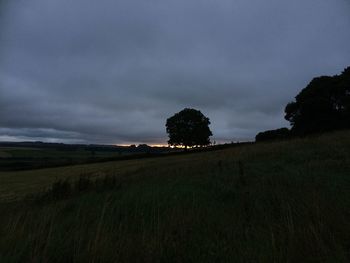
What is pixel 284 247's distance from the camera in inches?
156

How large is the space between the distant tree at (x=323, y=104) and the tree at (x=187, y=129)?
90.1 feet

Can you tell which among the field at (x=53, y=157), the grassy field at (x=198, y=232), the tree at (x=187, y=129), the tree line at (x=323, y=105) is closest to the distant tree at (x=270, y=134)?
the tree line at (x=323, y=105)

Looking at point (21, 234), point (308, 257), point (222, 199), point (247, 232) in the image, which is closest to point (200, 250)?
point (247, 232)

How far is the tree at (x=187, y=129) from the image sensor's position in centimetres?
7581

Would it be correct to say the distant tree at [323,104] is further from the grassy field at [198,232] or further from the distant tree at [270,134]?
the grassy field at [198,232]

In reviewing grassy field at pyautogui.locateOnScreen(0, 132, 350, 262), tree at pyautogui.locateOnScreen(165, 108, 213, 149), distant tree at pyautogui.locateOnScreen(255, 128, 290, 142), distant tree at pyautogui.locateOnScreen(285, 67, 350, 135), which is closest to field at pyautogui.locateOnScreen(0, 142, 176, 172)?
tree at pyautogui.locateOnScreen(165, 108, 213, 149)

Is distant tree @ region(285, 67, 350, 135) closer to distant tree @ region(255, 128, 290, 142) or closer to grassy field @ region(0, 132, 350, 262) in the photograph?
distant tree @ region(255, 128, 290, 142)

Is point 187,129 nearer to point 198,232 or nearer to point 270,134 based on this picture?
point 270,134

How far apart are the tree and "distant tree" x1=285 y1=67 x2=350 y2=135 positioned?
27.4 metres

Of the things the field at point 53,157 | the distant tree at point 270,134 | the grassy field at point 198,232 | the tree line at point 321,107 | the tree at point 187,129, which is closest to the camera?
the grassy field at point 198,232

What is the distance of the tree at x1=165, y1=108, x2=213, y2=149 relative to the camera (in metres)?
75.8

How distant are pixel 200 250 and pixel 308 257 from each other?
4.43 ft

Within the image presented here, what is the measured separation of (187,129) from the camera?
76.2 metres

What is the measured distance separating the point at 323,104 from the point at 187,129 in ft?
110
